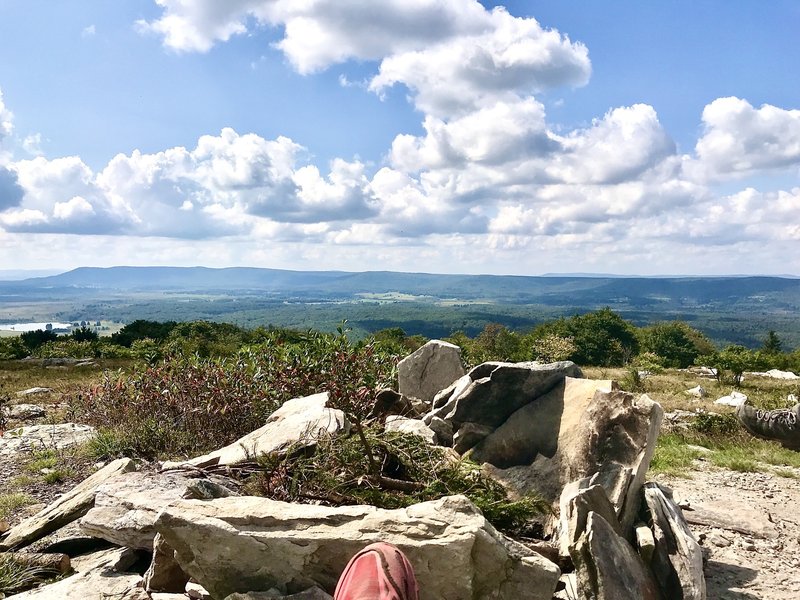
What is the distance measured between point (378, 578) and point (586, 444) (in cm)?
396

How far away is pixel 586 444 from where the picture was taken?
673cm

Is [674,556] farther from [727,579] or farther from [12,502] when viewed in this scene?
[12,502]

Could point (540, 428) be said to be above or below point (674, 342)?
above

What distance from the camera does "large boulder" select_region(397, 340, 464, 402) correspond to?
12.1 meters

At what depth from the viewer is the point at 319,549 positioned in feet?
14.5

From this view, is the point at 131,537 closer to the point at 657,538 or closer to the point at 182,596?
the point at 182,596

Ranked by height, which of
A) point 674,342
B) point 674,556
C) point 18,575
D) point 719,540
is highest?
point 674,556

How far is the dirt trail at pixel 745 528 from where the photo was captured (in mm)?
6055

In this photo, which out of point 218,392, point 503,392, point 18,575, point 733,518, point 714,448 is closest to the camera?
point 18,575

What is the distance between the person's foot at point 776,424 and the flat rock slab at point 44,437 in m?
12.4

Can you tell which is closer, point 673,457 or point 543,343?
point 673,457

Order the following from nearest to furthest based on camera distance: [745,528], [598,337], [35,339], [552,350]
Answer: [745,528]
[35,339]
[552,350]
[598,337]

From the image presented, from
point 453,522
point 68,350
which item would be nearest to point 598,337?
point 68,350

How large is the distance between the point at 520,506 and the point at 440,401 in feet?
12.8
